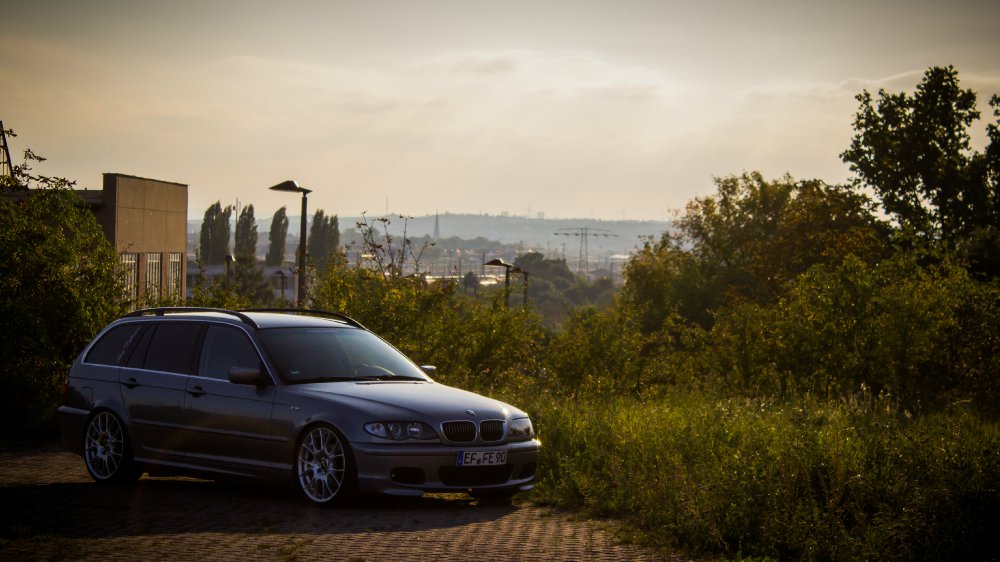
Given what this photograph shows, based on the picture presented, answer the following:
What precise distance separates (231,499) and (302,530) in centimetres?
→ 192

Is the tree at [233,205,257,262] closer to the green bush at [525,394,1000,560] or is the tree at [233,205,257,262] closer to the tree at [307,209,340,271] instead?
the tree at [307,209,340,271]

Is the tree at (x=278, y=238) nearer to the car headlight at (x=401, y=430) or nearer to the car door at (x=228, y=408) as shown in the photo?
the car door at (x=228, y=408)

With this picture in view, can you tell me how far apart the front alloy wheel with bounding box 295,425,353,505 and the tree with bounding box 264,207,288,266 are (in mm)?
142085

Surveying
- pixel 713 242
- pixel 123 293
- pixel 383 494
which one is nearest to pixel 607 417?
pixel 383 494

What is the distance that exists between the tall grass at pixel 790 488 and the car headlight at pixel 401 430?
1560 millimetres

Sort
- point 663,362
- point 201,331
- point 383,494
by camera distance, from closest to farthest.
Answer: point 383,494 → point 201,331 → point 663,362

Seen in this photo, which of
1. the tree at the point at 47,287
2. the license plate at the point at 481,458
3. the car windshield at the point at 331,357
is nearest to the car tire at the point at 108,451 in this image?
the car windshield at the point at 331,357

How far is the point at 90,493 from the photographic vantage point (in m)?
11.1

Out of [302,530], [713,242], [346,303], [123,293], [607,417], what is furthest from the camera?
[713,242]

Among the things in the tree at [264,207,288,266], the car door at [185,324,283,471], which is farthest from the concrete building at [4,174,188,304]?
the tree at [264,207,288,266]

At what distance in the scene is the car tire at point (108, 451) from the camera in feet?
38.1

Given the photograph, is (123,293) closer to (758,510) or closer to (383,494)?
(383,494)

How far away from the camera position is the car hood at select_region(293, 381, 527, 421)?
1019 centimetres

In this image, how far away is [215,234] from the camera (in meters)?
139
